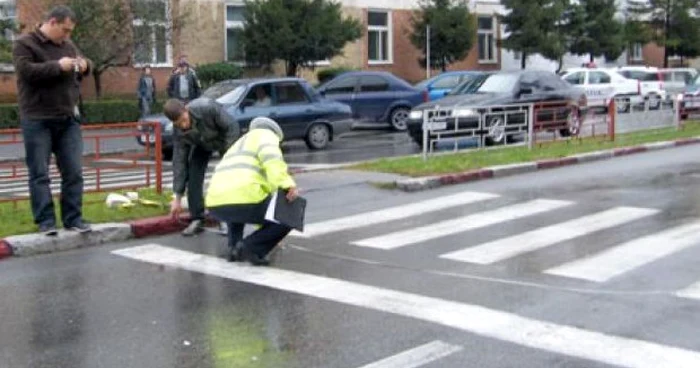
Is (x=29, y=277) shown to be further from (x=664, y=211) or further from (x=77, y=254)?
(x=664, y=211)

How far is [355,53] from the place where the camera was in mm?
37375

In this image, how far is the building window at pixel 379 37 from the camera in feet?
126

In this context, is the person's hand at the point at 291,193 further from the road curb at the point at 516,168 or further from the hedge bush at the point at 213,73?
the hedge bush at the point at 213,73

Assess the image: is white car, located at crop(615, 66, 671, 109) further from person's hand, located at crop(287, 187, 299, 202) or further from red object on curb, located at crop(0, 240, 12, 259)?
red object on curb, located at crop(0, 240, 12, 259)

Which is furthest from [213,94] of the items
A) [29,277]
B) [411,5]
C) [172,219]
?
[411,5]

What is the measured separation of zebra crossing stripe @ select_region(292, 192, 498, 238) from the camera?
9898 millimetres

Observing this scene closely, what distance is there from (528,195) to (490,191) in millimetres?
605

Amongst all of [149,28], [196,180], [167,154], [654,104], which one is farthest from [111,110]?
[196,180]

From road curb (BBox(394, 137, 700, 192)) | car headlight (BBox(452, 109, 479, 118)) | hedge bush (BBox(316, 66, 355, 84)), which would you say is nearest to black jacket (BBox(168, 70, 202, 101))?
car headlight (BBox(452, 109, 479, 118))

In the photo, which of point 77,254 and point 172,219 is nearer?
point 77,254

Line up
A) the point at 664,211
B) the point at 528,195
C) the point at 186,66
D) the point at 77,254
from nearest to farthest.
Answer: the point at 77,254 → the point at 664,211 → the point at 528,195 → the point at 186,66

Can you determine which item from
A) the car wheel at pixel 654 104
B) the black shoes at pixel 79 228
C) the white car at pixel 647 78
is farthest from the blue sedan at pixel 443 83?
the black shoes at pixel 79 228

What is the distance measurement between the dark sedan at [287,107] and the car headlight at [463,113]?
160 inches

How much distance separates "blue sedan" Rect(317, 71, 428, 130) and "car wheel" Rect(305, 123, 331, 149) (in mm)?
3374
